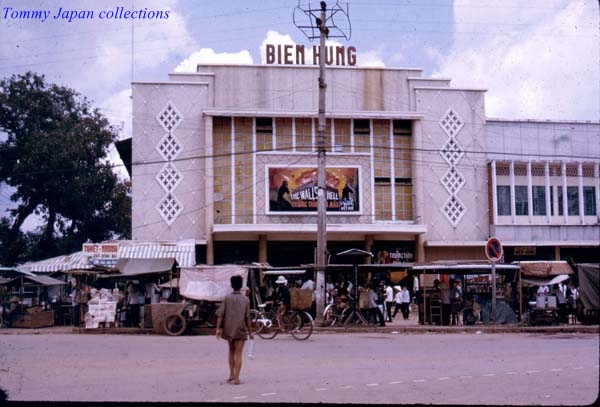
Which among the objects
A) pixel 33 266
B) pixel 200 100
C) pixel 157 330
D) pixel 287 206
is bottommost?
pixel 157 330

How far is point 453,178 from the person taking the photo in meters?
36.7

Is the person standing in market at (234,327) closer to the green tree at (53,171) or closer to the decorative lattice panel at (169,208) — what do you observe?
the green tree at (53,171)

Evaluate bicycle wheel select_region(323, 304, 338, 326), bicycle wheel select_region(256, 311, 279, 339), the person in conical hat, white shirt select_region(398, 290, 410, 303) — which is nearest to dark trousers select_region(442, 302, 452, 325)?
bicycle wheel select_region(323, 304, 338, 326)

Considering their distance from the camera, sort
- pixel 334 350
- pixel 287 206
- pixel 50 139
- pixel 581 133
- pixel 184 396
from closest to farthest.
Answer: pixel 184 396 → pixel 334 350 → pixel 581 133 → pixel 50 139 → pixel 287 206

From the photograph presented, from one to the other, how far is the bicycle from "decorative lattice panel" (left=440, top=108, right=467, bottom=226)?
18042mm

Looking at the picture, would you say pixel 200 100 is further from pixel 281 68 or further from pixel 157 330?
pixel 157 330

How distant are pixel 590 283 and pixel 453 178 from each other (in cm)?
2864

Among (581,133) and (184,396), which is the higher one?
(581,133)

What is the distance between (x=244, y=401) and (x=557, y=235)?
2156cm

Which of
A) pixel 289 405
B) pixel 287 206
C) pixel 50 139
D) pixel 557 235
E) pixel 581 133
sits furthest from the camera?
pixel 287 206

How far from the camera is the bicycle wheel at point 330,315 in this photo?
23.5m

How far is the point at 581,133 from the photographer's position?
1941 cm

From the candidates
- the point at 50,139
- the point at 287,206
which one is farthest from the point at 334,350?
the point at 287,206

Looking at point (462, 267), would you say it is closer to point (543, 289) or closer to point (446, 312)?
point (446, 312)
